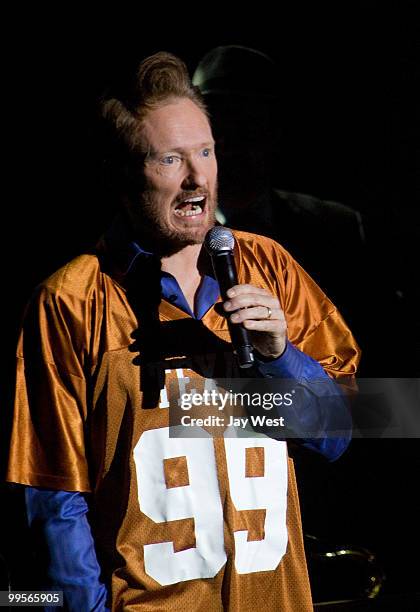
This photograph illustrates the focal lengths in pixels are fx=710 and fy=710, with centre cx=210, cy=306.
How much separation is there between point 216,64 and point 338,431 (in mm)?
1251

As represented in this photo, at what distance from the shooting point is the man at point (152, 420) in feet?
4.65

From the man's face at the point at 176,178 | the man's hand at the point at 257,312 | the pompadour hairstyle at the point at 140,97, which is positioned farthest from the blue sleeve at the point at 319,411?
the pompadour hairstyle at the point at 140,97

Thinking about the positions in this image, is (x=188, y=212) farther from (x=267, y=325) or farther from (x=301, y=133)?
(x=301, y=133)

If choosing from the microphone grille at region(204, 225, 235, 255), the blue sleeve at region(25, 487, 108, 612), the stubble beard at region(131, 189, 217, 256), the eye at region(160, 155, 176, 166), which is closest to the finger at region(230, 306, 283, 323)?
the microphone grille at region(204, 225, 235, 255)

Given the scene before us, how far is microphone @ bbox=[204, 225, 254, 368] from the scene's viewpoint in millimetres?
1232

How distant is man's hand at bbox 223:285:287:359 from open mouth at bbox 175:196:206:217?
0.30 metres

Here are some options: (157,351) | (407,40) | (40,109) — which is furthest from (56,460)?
(407,40)

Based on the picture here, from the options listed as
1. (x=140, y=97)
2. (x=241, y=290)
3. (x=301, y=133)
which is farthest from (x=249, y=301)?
(x=301, y=133)

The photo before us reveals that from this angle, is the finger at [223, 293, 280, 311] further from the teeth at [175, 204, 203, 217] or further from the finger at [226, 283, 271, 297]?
the teeth at [175, 204, 203, 217]

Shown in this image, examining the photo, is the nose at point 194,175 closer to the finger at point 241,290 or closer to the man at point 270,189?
the finger at point 241,290

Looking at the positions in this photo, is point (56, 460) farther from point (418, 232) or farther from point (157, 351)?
point (418, 232)

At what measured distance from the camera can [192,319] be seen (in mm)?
1519

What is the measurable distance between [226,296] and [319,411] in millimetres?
429

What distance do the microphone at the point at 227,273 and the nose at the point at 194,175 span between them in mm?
140
